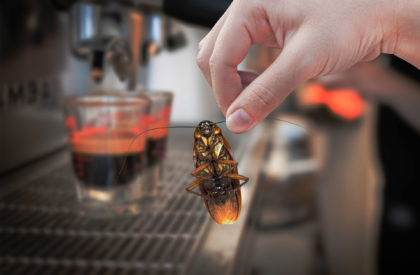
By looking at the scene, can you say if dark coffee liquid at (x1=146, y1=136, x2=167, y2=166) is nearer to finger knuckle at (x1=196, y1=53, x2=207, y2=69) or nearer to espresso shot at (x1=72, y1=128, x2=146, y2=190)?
espresso shot at (x1=72, y1=128, x2=146, y2=190)

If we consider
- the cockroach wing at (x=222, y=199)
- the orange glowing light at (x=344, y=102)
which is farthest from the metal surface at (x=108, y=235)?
the orange glowing light at (x=344, y=102)

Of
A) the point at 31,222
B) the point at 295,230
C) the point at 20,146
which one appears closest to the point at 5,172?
the point at 20,146

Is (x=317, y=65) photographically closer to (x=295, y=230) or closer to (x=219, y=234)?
(x=219, y=234)

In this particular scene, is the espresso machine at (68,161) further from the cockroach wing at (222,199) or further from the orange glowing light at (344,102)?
the orange glowing light at (344,102)

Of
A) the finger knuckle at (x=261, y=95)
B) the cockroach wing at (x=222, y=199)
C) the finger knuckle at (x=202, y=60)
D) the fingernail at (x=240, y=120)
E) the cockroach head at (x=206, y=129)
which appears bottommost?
the cockroach wing at (x=222, y=199)

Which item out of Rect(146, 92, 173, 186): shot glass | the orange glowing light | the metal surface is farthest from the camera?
the orange glowing light

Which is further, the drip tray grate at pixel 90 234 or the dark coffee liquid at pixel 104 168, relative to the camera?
the dark coffee liquid at pixel 104 168

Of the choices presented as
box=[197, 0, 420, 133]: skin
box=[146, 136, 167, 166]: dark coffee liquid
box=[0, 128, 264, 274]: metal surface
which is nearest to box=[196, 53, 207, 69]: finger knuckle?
box=[197, 0, 420, 133]: skin
